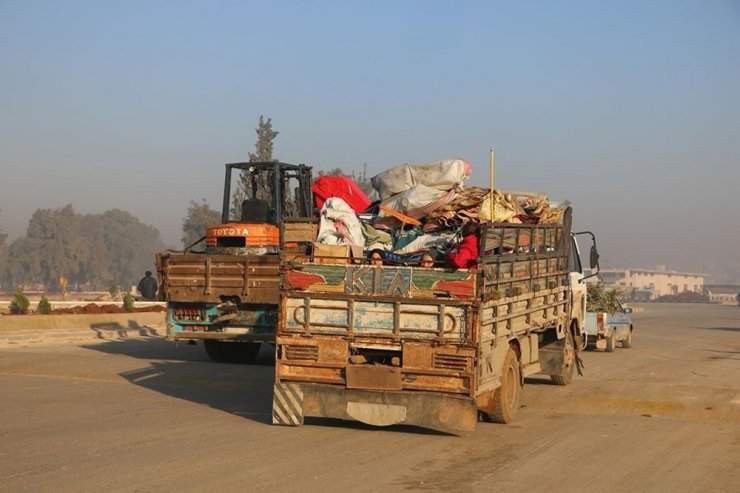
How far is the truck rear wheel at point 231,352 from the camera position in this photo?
20031 millimetres

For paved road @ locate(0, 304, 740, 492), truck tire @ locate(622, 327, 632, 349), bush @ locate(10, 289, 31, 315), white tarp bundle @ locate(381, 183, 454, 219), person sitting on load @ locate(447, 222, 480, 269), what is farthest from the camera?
bush @ locate(10, 289, 31, 315)

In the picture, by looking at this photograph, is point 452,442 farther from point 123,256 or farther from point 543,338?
point 123,256

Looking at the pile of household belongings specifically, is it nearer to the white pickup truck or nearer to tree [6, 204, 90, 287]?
the white pickup truck

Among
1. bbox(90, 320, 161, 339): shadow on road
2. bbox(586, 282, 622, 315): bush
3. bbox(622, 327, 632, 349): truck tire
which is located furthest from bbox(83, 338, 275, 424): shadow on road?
bbox(622, 327, 632, 349): truck tire

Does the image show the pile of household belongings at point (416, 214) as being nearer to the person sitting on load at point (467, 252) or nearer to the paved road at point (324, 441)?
the person sitting on load at point (467, 252)

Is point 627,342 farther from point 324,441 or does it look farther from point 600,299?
point 324,441

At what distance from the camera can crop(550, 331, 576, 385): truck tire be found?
53.9ft

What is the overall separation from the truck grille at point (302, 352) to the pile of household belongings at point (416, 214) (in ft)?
3.92

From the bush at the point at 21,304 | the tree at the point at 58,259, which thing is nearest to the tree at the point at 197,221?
the tree at the point at 58,259

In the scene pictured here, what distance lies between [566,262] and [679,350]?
38.2 feet

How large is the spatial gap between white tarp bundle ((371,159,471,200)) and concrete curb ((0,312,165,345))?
43.4ft

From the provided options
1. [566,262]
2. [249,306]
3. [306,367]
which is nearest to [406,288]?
[306,367]

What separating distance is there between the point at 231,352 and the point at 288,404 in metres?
8.51

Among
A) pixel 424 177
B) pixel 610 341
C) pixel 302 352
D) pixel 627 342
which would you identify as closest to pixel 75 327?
pixel 610 341
